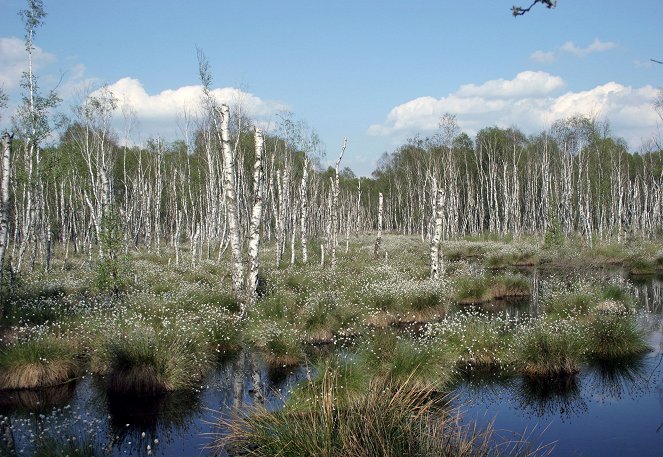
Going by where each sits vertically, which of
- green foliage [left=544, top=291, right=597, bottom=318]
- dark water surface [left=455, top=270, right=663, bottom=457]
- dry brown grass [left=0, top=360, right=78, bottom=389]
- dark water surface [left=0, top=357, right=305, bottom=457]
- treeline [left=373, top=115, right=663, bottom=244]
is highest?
treeline [left=373, top=115, right=663, bottom=244]

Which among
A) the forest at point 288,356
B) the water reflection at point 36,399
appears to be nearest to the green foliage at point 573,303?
the forest at point 288,356

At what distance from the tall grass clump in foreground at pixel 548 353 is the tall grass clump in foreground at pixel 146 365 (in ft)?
26.0

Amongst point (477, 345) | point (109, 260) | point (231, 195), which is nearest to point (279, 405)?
point (477, 345)

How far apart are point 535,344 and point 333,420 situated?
316 inches

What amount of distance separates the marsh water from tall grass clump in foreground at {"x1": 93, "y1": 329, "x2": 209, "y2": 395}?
0.30 meters

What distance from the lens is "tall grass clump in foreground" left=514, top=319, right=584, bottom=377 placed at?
13.6m

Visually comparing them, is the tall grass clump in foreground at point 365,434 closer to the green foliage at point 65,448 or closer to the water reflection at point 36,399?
the green foliage at point 65,448

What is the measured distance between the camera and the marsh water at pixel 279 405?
9.93m

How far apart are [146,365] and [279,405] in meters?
3.40

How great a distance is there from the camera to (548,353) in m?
13.8

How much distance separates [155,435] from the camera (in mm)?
10586

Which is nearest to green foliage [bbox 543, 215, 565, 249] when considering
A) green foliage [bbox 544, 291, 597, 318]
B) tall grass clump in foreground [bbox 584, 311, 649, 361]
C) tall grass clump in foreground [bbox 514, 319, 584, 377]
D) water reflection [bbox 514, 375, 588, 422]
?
green foliage [bbox 544, 291, 597, 318]

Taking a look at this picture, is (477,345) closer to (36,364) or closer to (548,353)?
(548,353)

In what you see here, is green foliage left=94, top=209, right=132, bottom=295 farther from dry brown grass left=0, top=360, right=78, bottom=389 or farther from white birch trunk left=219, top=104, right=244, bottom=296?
dry brown grass left=0, top=360, right=78, bottom=389
